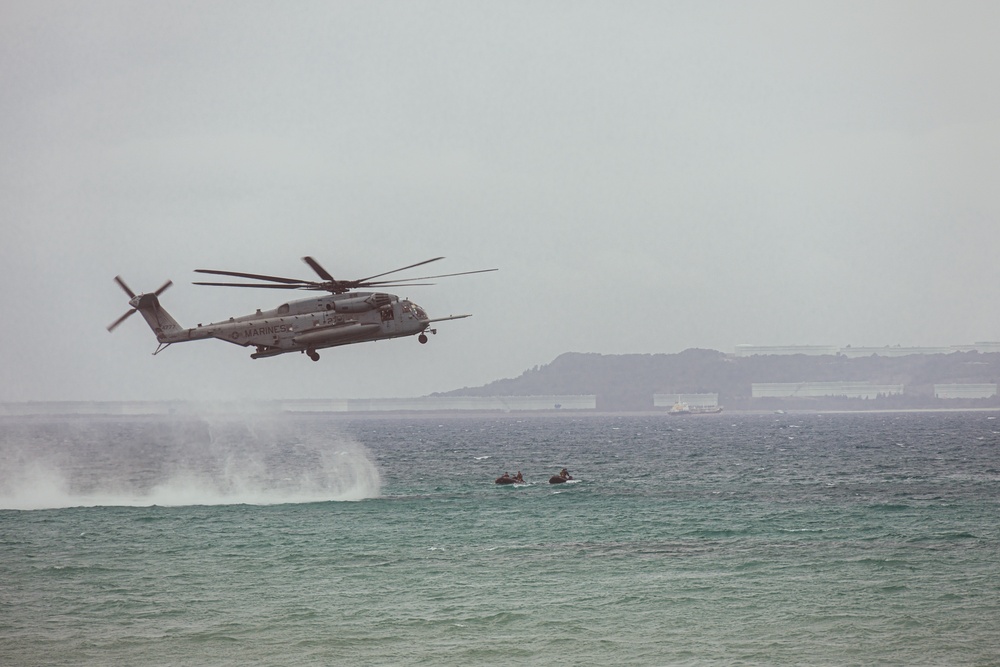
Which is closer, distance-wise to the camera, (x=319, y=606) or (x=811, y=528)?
(x=319, y=606)

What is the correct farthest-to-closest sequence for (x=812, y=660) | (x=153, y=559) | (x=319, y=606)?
1. (x=153, y=559)
2. (x=319, y=606)
3. (x=812, y=660)

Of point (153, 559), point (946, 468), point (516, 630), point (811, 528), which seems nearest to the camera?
point (516, 630)

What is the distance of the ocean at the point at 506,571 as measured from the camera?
139 ft

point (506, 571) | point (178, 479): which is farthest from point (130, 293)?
point (178, 479)

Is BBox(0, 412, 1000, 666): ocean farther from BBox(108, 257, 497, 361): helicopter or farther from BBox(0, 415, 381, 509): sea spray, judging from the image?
BBox(108, 257, 497, 361): helicopter

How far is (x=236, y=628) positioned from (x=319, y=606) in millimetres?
4728

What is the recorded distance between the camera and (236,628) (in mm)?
45688

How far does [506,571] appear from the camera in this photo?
56.8 metres

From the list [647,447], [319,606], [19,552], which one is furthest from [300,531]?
[647,447]

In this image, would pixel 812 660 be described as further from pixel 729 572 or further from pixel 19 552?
pixel 19 552

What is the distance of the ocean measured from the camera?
42.2 metres

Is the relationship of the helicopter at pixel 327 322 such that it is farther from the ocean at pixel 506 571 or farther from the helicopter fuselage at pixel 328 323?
the ocean at pixel 506 571

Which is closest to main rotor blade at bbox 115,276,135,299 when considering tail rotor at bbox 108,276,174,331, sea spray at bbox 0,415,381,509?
tail rotor at bbox 108,276,174,331

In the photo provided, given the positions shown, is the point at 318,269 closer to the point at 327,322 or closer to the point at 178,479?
the point at 327,322
